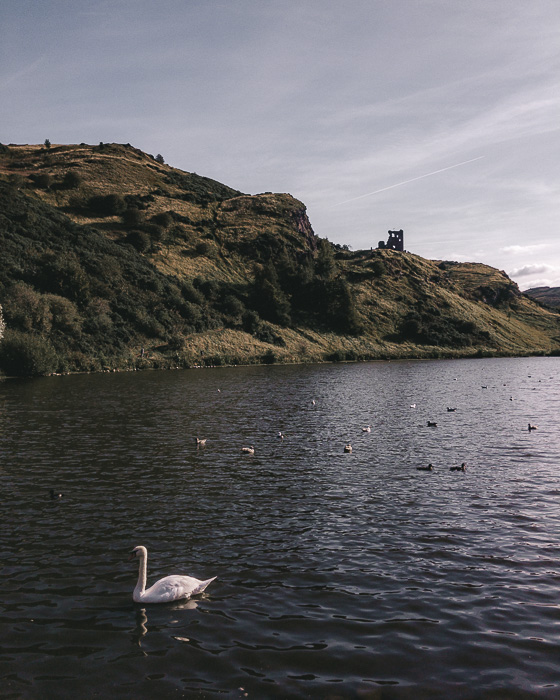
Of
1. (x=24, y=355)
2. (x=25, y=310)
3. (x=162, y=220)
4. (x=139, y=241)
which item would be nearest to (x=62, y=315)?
(x=25, y=310)

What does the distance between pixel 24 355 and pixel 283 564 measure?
57.2 m

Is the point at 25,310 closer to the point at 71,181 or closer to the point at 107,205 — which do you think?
the point at 107,205

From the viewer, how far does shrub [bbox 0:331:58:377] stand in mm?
60562

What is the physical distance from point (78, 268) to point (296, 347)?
4341 cm

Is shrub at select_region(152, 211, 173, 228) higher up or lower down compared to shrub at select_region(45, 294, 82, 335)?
higher up

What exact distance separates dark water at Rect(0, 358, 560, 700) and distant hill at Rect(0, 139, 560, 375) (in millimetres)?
47112

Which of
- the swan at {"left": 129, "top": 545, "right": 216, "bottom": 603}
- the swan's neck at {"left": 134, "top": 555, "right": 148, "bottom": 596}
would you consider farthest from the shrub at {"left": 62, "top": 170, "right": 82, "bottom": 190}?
the swan at {"left": 129, "top": 545, "right": 216, "bottom": 603}

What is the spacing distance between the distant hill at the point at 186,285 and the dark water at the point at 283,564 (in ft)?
155

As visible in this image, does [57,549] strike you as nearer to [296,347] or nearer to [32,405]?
[32,405]

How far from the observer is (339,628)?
32.4 ft

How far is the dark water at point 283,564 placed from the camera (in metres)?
8.62

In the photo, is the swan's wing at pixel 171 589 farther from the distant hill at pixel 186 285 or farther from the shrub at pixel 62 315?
the shrub at pixel 62 315

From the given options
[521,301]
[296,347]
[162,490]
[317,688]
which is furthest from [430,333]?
[317,688]

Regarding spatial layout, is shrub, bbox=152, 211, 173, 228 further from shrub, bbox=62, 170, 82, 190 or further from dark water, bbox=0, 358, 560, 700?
dark water, bbox=0, 358, 560, 700
